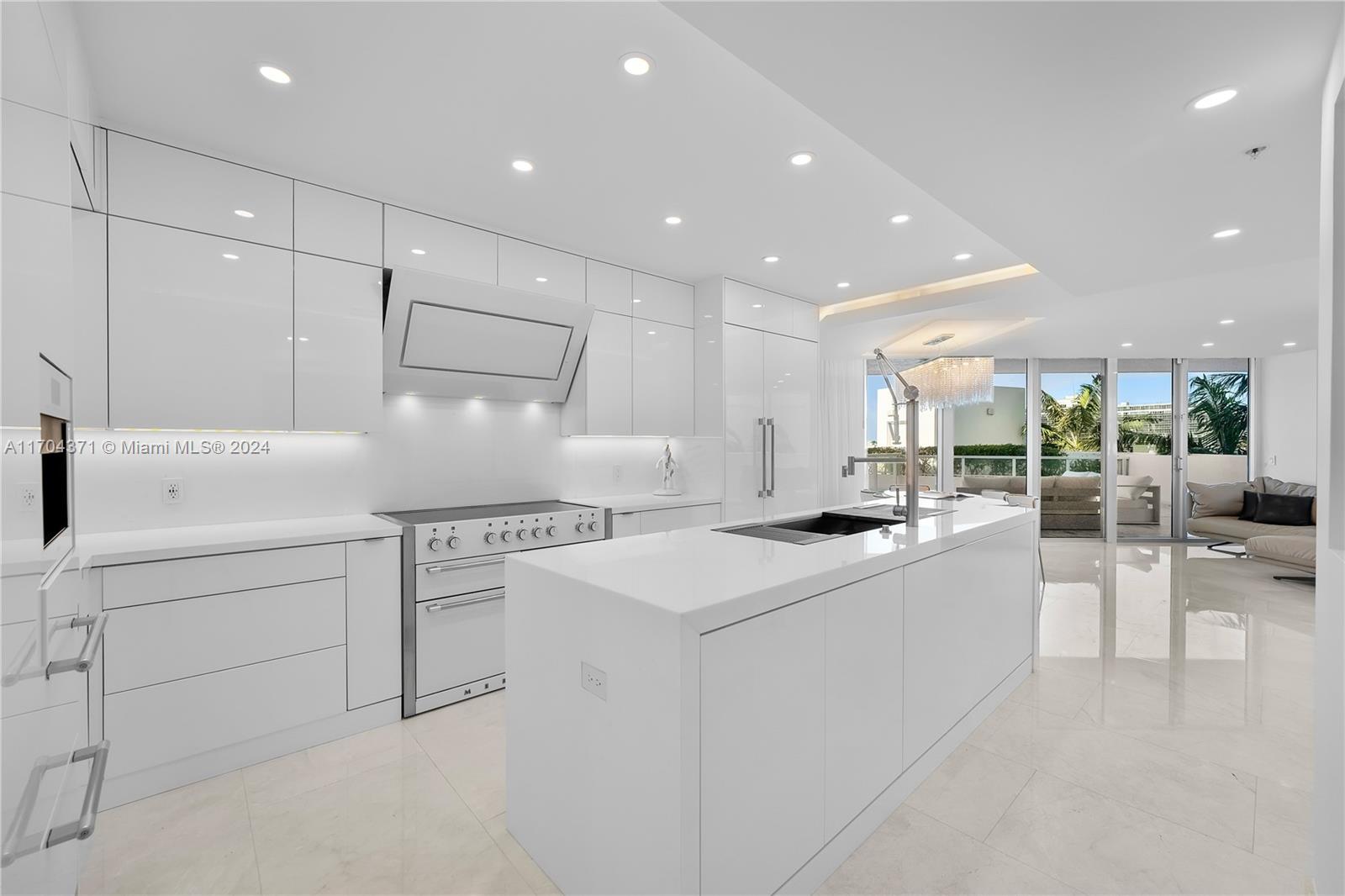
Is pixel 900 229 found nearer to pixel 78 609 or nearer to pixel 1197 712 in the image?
pixel 1197 712

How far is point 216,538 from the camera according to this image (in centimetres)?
229

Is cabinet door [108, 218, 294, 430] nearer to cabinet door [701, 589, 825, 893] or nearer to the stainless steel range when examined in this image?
the stainless steel range

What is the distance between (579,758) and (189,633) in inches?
→ 65.5

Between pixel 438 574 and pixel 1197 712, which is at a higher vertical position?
pixel 438 574

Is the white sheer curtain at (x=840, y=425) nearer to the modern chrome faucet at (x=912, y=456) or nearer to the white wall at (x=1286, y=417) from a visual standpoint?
the modern chrome faucet at (x=912, y=456)

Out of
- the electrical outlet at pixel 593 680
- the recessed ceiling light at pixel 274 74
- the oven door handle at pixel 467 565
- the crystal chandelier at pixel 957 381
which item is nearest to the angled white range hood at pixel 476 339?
the recessed ceiling light at pixel 274 74

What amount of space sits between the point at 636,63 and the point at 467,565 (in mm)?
2201

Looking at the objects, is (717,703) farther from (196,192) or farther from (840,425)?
(840,425)

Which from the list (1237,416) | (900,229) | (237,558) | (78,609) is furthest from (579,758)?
(1237,416)

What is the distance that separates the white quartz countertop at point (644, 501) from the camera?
3488 millimetres

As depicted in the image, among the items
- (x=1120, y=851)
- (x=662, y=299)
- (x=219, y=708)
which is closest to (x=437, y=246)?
(x=662, y=299)

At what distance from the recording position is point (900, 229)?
3.25m

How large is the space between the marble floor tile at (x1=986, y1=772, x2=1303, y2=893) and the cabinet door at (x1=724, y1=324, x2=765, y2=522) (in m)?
2.45

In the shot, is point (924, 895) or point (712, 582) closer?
point (712, 582)
